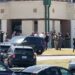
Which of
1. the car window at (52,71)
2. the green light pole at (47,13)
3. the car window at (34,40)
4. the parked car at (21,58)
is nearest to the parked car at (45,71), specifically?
the car window at (52,71)

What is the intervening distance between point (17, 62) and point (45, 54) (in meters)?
13.2

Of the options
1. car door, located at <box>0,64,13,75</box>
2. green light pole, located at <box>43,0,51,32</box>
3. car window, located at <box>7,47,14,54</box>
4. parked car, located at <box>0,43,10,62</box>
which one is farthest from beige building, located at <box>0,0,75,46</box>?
car door, located at <box>0,64,13,75</box>

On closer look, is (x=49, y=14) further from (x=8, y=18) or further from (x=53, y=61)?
(x=53, y=61)

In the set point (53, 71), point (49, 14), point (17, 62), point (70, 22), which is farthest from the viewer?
point (70, 22)

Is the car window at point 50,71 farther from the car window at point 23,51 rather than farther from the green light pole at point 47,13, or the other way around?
the green light pole at point 47,13

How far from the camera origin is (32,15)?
222 feet

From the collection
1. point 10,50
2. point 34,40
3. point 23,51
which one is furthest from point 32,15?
point 23,51

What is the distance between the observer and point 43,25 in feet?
219

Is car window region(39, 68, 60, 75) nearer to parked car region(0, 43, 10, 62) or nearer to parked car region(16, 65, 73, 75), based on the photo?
parked car region(16, 65, 73, 75)

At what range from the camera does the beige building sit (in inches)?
2638

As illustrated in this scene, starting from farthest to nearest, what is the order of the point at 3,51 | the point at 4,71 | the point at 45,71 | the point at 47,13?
the point at 47,13, the point at 3,51, the point at 4,71, the point at 45,71

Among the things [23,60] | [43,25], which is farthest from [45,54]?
[43,25]

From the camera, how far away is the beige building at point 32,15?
2638 inches

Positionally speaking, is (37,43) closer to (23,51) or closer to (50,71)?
(23,51)
